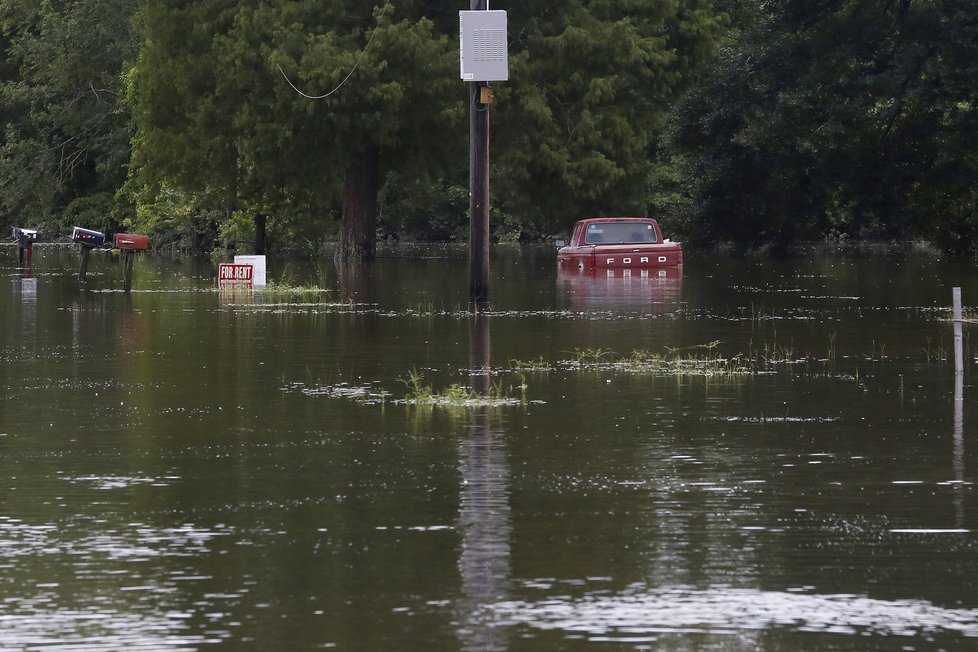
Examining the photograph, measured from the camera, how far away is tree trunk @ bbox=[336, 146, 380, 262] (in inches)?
2547

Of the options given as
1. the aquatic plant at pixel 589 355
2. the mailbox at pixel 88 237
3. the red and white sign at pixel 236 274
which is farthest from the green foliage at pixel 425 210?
the aquatic plant at pixel 589 355

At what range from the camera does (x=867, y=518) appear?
35.7 feet

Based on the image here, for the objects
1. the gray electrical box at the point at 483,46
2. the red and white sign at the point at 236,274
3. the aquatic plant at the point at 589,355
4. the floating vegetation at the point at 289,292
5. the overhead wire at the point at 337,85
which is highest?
the overhead wire at the point at 337,85

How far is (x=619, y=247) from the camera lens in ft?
161

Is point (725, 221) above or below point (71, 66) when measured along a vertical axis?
below

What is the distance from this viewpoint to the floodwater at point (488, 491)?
8.45 m

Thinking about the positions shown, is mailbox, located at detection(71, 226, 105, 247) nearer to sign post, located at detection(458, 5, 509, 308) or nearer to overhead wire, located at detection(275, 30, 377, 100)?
sign post, located at detection(458, 5, 509, 308)

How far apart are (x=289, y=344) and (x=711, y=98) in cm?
3466

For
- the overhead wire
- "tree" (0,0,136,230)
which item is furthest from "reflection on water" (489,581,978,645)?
"tree" (0,0,136,230)

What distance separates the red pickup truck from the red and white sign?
31.3 ft

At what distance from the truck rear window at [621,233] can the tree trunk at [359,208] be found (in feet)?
51.2

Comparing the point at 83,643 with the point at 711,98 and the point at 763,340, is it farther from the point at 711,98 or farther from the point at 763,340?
the point at 711,98

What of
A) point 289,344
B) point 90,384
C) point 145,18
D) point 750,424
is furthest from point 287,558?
point 145,18

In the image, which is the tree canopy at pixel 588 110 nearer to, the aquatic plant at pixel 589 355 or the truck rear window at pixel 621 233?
the truck rear window at pixel 621 233
